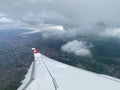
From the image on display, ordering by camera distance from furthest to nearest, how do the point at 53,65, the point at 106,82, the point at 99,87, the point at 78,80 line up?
the point at 53,65 < the point at 78,80 < the point at 106,82 < the point at 99,87

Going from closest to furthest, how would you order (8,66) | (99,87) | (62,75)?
(99,87) → (62,75) → (8,66)

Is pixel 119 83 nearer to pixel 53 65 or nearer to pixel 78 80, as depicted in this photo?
pixel 78 80

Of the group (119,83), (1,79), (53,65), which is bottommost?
(1,79)

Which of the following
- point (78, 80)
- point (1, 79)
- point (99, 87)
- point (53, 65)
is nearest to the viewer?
point (99, 87)

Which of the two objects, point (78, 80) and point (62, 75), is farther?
point (62, 75)

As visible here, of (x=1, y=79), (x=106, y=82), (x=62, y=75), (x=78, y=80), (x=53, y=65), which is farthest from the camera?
(x=1, y=79)

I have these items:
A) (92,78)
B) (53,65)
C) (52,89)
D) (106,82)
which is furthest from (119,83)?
(53,65)

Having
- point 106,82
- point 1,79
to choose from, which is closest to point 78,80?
point 106,82

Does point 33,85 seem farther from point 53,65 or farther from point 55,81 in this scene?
point 53,65

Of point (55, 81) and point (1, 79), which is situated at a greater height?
point (55, 81)
